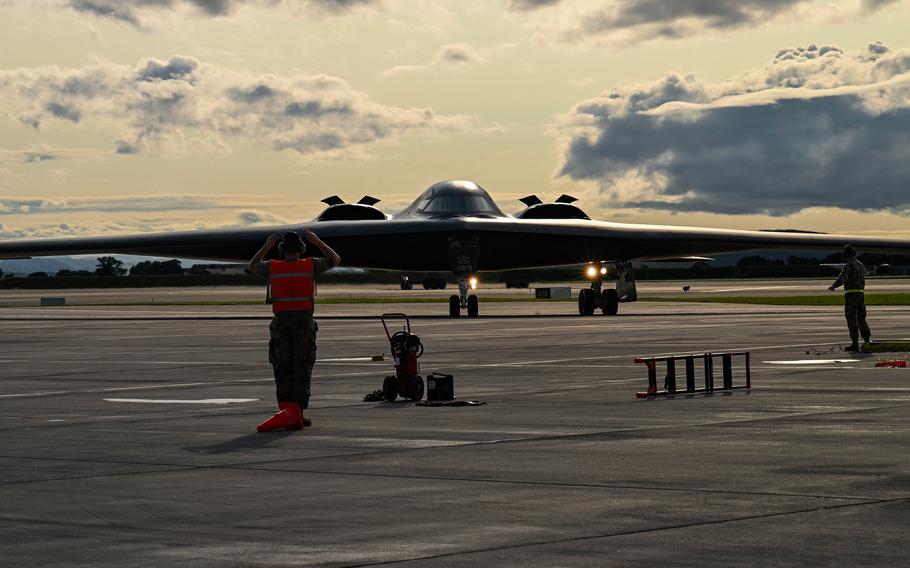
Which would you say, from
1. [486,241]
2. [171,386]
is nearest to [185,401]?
[171,386]

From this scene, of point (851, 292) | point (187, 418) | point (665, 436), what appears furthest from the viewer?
point (851, 292)

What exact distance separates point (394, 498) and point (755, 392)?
9.02m

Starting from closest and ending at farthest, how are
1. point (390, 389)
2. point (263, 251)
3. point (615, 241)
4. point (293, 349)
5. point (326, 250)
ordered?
point (293, 349) → point (326, 250) → point (263, 251) → point (390, 389) → point (615, 241)

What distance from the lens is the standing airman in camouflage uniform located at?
2634 centimetres

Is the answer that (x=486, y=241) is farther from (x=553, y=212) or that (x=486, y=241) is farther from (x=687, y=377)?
(x=687, y=377)

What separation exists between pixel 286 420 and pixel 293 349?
3.52ft

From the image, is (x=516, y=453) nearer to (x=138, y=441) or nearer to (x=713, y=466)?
(x=713, y=466)

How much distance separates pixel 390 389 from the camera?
17.2m

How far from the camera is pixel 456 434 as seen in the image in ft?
43.8

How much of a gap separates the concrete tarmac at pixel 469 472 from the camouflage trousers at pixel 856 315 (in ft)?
12.7

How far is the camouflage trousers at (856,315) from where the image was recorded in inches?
1037

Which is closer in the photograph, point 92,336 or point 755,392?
point 755,392

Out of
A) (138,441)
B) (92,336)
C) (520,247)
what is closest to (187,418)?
(138,441)

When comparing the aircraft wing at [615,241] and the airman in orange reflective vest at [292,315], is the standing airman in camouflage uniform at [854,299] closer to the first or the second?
the airman in orange reflective vest at [292,315]
